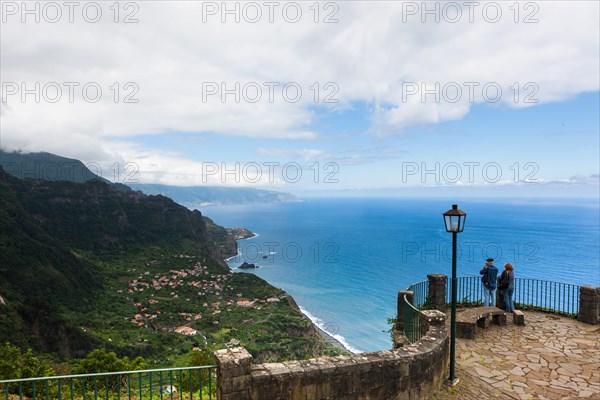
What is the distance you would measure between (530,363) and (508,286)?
13.3 feet

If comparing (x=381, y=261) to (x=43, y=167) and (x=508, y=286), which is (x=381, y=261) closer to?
(x=508, y=286)

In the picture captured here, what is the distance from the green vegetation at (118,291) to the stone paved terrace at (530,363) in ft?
49.8

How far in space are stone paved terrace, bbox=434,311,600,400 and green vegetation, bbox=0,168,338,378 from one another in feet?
49.8

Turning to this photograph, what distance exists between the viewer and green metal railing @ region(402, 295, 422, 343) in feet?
27.6

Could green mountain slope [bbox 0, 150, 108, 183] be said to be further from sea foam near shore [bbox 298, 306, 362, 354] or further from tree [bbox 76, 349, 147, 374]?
tree [bbox 76, 349, 147, 374]

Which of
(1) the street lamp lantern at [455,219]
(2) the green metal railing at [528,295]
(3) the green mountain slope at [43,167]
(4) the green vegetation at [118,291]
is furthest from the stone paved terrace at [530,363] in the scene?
(3) the green mountain slope at [43,167]

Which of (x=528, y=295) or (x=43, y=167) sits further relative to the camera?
(x=43, y=167)

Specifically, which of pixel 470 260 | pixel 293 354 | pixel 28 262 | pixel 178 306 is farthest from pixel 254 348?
pixel 470 260

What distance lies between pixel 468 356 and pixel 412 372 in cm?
330

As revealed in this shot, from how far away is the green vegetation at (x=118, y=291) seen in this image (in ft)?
110

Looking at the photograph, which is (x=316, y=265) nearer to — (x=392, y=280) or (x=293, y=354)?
(x=392, y=280)

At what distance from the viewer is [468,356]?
8.52 m

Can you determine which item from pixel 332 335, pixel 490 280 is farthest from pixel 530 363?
pixel 332 335

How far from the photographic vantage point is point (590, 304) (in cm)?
1112
